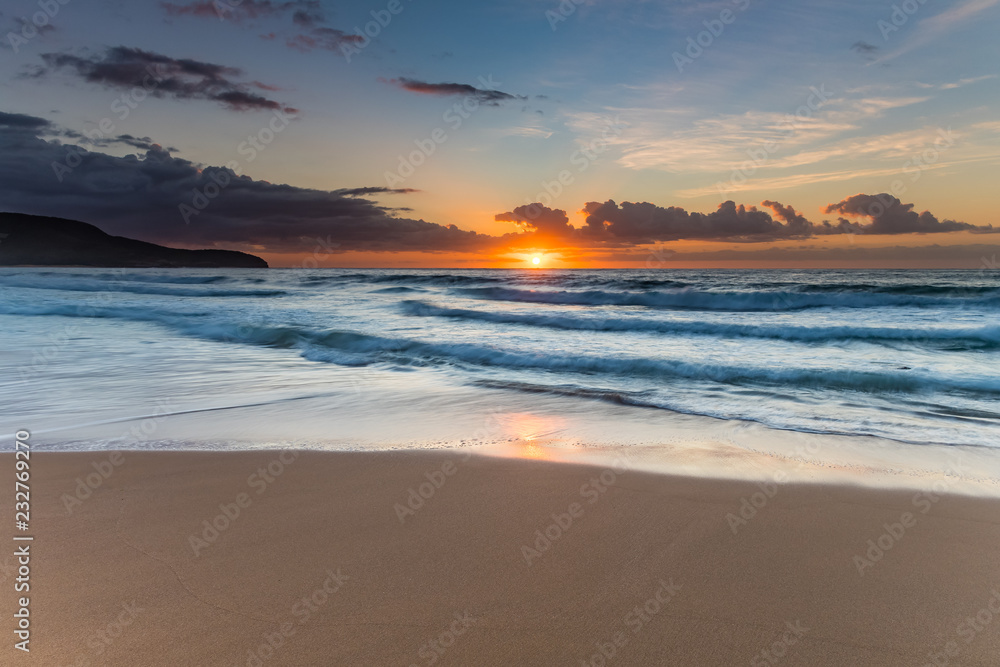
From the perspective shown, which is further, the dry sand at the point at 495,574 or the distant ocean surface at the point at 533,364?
the distant ocean surface at the point at 533,364

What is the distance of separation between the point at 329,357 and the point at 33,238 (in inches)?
6578

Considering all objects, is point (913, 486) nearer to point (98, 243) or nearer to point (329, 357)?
point (329, 357)

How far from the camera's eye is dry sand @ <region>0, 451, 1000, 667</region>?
2.00 metres

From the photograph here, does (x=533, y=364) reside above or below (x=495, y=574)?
below

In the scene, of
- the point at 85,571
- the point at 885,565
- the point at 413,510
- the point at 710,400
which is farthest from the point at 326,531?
the point at 710,400

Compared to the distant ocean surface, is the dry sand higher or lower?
higher

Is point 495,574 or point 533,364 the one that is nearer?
point 495,574

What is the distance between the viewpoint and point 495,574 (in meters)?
2.47

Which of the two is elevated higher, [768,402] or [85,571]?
A: [85,571]

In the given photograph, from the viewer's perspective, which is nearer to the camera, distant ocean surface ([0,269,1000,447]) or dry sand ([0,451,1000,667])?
dry sand ([0,451,1000,667])

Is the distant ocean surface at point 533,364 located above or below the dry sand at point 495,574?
below

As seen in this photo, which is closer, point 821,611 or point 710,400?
point 821,611

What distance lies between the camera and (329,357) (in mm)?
10516

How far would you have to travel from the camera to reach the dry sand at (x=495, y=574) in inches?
78.9
